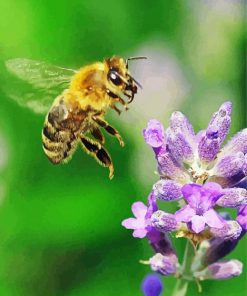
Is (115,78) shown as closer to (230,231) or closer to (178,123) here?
(178,123)

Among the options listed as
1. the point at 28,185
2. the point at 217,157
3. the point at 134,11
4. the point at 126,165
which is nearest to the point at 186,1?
the point at 134,11

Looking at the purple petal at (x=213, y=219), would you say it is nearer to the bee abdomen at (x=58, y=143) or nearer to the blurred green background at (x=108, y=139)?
the bee abdomen at (x=58, y=143)

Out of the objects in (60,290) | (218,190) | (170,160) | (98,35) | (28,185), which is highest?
(98,35)

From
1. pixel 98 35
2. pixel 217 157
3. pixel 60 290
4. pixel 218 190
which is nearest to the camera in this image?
pixel 218 190

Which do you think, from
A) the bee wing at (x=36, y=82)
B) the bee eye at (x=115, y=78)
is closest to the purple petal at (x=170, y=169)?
the bee eye at (x=115, y=78)

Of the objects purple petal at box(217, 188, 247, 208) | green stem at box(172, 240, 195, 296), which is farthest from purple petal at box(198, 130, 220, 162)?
green stem at box(172, 240, 195, 296)

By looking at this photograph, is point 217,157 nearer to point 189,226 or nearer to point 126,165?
point 189,226
